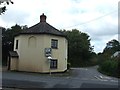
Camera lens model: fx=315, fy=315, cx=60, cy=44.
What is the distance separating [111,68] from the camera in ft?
165

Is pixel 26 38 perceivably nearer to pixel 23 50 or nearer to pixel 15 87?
pixel 23 50

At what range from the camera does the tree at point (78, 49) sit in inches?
3506

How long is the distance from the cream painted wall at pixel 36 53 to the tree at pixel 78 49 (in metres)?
40.0

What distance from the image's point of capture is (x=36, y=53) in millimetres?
45094

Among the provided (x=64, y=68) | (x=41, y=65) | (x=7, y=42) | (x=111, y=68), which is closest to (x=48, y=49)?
(x=41, y=65)

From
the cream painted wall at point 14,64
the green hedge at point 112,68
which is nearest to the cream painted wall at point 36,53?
the cream painted wall at point 14,64

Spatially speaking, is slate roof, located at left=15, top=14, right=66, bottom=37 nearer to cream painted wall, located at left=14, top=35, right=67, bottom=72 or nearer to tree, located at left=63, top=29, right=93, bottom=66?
cream painted wall, located at left=14, top=35, right=67, bottom=72

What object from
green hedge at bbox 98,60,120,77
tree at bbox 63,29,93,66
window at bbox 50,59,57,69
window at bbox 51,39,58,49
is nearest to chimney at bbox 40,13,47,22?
window at bbox 51,39,58,49

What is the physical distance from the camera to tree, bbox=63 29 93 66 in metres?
89.1

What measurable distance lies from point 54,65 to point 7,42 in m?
25.2

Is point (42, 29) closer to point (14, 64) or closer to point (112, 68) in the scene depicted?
point (14, 64)

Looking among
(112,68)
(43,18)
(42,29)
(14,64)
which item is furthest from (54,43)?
(112,68)

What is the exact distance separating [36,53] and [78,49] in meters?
46.7

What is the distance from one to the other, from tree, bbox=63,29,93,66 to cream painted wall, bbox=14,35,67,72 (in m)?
40.0
